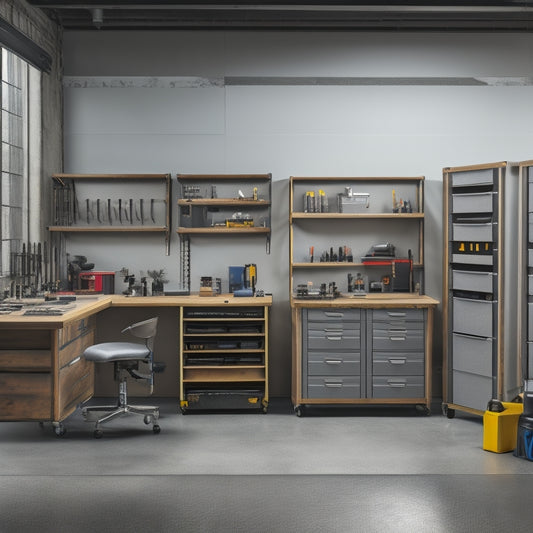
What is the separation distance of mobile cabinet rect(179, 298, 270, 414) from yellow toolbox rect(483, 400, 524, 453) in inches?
74.2

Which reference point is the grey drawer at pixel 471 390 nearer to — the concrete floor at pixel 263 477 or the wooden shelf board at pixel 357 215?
the concrete floor at pixel 263 477

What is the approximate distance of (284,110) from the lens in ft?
21.6

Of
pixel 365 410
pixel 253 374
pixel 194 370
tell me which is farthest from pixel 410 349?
pixel 194 370

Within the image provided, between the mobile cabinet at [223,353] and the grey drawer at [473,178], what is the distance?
1.93m

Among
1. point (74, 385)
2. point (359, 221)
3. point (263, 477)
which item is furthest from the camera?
point (359, 221)

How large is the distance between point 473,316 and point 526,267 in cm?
58

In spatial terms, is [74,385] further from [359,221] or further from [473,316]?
[473,316]

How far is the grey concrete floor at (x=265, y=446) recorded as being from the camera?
4457 millimetres

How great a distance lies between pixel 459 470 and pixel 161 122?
4.08 m

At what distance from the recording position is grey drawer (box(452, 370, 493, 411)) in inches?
222

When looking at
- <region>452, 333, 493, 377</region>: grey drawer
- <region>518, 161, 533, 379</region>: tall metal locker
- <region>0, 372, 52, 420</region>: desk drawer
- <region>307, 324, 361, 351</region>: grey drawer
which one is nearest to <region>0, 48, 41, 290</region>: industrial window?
<region>0, 372, 52, 420</region>: desk drawer

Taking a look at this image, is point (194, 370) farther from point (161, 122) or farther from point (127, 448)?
point (161, 122)

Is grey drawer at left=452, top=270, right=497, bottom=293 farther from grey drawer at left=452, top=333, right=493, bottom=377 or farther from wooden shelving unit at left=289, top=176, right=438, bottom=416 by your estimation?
grey drawer at left=452, top=333, right=493, bottom=377

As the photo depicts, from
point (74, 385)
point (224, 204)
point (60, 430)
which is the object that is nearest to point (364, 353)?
point (224, 204)
